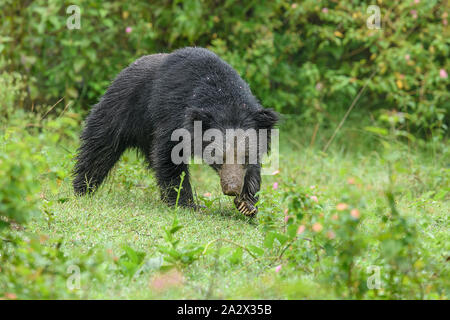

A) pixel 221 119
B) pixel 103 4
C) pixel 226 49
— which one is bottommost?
pixel 221 119

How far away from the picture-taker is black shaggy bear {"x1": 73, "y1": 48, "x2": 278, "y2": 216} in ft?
15.8

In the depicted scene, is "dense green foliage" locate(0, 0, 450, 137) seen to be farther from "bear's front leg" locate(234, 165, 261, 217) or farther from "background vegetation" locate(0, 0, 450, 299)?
"bear's front leg" locate(234, 165, 261, 217)

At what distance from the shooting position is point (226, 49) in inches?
324

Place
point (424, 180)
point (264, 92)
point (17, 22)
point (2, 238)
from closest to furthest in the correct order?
point (2, 238) → point (424, 180) → point (17, 22) → point (264, 92)

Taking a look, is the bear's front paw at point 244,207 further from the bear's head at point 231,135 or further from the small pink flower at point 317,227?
the small pink flower at point 317,227

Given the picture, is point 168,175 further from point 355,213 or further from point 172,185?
point 355,213

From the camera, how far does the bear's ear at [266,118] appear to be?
486cm

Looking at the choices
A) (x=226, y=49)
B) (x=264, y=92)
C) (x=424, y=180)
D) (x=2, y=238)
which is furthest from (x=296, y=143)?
(x=2, y=238)

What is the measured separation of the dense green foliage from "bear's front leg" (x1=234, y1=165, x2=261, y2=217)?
3.16m

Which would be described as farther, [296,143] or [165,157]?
[296,143]

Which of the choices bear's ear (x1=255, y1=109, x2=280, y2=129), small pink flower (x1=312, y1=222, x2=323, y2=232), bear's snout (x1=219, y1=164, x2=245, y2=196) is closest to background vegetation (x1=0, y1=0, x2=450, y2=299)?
small pink flower (x1=312, y1=222, x2=323, y2=232)
